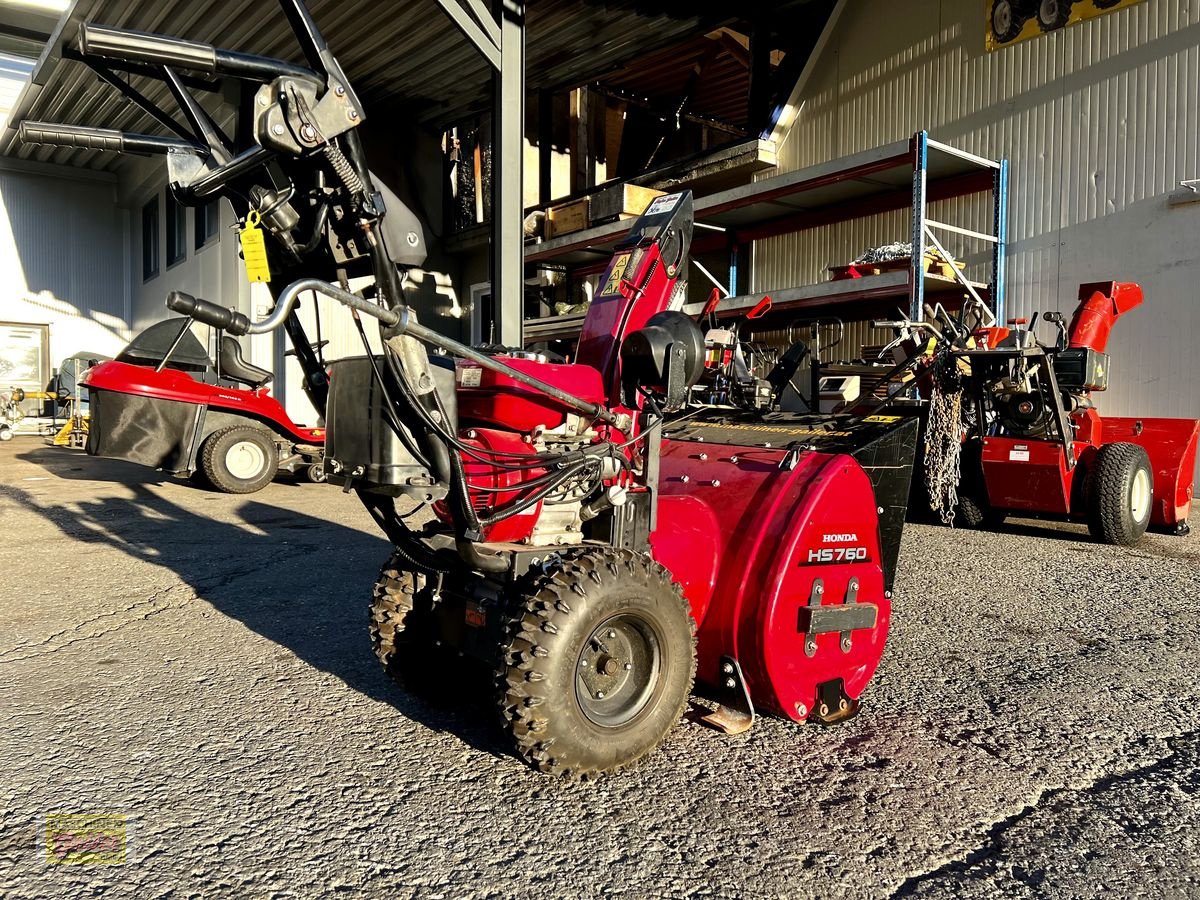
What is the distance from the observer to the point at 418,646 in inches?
127

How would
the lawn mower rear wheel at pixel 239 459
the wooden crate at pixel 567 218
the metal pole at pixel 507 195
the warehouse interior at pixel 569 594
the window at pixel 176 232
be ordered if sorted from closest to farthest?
the warehouse interior at pixel 569 594 < the metal pole at pixel 507 195 < the lawn mower rear wheel at pixel 239 459 < the wooden crate at pixel 567 218 < the window at pixel 176 232

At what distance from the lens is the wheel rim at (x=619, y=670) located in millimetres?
2688

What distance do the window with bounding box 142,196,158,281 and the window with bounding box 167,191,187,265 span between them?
56.6 inches

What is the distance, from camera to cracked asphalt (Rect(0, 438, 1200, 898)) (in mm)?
2244

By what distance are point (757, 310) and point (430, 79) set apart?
11097 millimetres

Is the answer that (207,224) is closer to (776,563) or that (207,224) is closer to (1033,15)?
(1033,15)

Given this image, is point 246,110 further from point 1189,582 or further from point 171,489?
point 171,489

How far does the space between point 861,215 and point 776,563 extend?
10.9m

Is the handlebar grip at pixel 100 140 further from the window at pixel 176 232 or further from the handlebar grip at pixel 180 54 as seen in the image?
the window at pixel 176 232

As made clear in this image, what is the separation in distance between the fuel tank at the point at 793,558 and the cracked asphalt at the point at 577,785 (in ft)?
0.84

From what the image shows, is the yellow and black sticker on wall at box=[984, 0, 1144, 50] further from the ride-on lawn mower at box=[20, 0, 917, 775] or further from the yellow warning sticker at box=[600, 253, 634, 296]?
the yellow warning sticker at box=[600, 253, 634, 296]

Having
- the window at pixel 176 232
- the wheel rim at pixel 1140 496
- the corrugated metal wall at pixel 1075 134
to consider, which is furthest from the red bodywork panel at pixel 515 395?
the window at pixel 176 232

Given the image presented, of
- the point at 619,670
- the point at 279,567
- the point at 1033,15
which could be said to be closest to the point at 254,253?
the point at 619,670
